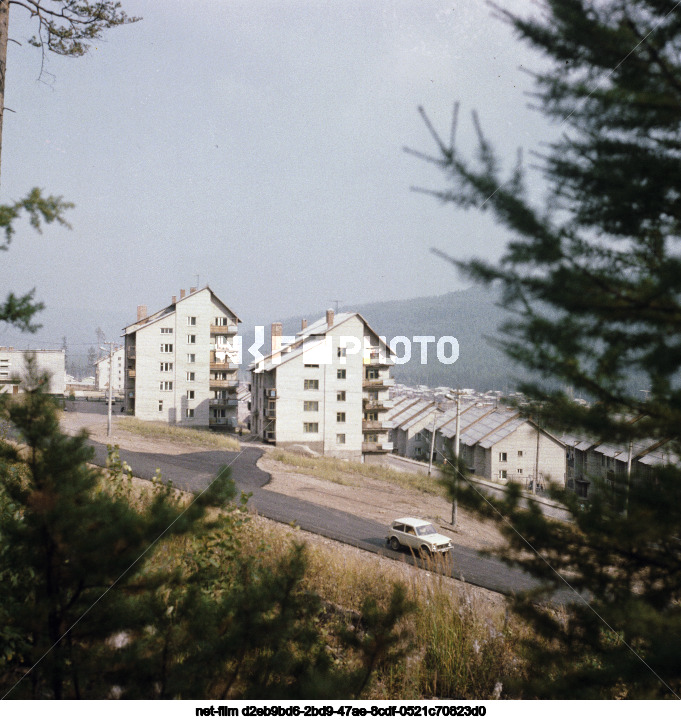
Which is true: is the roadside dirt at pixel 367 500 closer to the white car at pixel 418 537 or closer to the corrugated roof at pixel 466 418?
the white car at pixel 418 537

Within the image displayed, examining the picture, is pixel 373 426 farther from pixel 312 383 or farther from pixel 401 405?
pixel 312 383

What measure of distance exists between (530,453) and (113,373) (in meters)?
1.95

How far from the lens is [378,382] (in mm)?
2162

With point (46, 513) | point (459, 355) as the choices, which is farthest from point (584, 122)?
point (46, 513)

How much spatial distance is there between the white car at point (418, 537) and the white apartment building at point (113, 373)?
1529 millimetres

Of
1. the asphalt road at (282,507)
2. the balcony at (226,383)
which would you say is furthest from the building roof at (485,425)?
the balcony at (226,383)

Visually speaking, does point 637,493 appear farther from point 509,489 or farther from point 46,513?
point 46,513

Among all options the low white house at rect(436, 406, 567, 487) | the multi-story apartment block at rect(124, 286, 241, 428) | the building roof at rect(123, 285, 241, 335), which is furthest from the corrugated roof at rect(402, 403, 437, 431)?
the building roof at rect(123, 285, 241, 335)

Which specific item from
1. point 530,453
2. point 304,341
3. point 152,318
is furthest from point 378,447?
point 152,318

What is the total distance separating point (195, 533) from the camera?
1905 millimetres

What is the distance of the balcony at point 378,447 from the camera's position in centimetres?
212

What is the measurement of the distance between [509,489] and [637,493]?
39 cm

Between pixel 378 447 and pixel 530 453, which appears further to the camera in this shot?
pixel 378 447

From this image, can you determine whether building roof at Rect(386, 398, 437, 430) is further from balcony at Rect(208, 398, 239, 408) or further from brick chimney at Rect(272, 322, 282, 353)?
balcony at Rect(208, 398, 239, 408)
